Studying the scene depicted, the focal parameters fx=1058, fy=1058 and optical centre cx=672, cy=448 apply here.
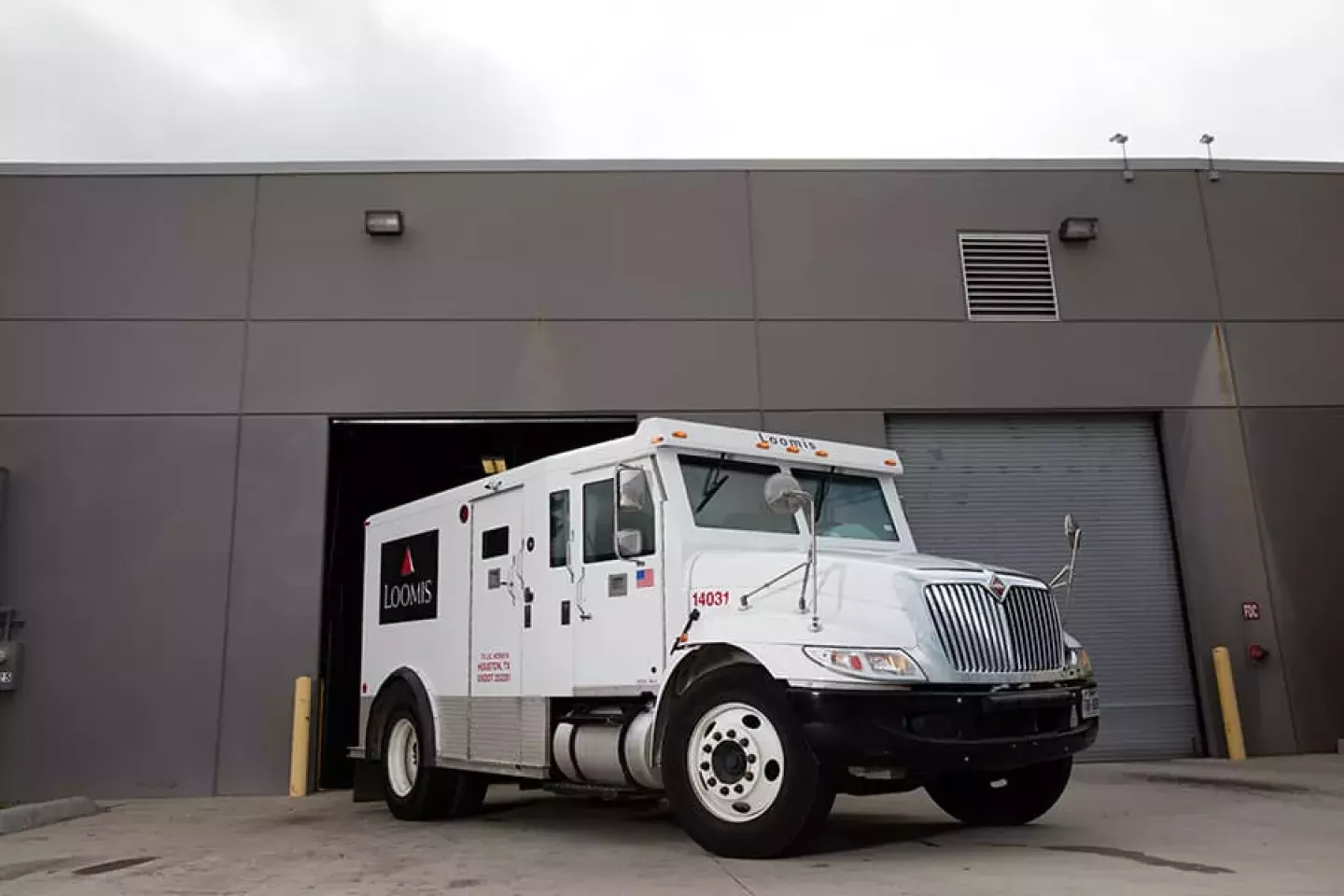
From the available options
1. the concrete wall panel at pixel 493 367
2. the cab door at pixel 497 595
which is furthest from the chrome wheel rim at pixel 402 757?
the concrete wall panel at pixel 493 367

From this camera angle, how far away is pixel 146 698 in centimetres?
1116

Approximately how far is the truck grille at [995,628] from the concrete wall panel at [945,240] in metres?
6.76

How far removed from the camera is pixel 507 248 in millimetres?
12609

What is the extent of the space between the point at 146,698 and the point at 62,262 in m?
5.17

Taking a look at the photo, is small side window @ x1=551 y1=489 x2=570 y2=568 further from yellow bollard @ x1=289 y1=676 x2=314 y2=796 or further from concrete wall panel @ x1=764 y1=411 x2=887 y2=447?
concrete wall panel @ x1=764 y1=411 x2=887 y2=447

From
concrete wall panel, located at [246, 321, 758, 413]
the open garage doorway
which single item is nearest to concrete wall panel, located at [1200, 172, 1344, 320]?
concrete wall panel, located at [246, 321, 758, 413]

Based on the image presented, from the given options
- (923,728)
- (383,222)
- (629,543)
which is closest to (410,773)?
(629,543)

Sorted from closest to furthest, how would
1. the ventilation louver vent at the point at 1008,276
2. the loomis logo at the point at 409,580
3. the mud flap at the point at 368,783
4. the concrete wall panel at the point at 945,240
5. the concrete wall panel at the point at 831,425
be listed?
the loomis logo at the point at 409,580 → the mud flap at the point at 368,783 → the concrete wall panel at the point at 831,425 → the concrete wall panel at the point at 945,240 → the ventilation louver vent at the point at 1008,276

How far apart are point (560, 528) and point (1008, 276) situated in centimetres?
788

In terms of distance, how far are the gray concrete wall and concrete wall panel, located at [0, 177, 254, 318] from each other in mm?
34

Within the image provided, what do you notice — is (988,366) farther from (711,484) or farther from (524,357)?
(711,484)

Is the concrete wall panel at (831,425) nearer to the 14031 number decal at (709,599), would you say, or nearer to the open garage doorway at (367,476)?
the open garage doorway at (367,476)

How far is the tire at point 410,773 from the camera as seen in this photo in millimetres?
8430

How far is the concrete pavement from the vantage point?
205 inches
